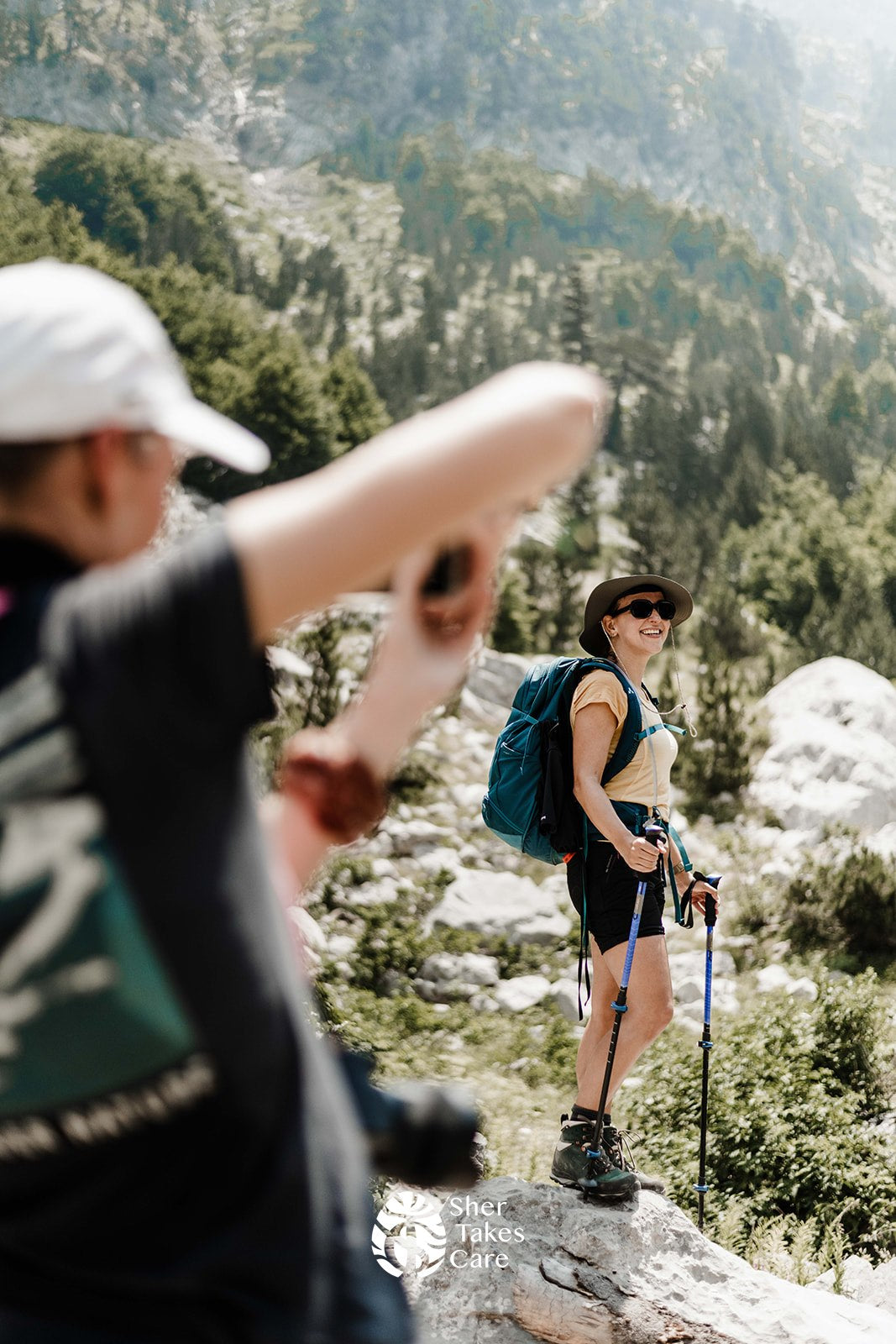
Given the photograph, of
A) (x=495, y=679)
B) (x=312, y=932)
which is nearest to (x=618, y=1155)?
(x=312, y=932)

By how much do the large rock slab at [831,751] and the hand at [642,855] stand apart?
6.51 m

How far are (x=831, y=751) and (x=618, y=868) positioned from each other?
24.9 ft

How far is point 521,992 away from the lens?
21.7ft

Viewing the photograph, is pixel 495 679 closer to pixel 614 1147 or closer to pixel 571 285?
pixel 614 1147

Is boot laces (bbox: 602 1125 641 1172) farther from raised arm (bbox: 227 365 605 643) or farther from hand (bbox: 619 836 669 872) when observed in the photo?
raised arm (bbox: 227 365 605 643)

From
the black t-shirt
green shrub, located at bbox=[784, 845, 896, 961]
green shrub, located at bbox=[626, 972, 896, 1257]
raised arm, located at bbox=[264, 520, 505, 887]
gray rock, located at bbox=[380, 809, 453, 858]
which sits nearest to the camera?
the black t-shirt

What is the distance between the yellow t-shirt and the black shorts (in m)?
0.17

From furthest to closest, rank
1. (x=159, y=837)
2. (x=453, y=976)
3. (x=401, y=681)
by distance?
(x=453, y=976) < (x=401, y=681) < (x=159, y=837)

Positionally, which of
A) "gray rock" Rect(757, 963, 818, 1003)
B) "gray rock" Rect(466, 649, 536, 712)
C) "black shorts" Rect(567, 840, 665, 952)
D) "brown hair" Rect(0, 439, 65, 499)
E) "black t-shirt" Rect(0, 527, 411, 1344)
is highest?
"brown hair" Rect(0, 439, 65, 499)

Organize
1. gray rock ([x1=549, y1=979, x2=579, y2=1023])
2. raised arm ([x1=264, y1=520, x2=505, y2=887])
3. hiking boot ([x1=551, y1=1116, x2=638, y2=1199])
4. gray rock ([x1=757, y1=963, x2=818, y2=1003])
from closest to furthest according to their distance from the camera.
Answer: raised arm ([x1=264, y1=520, x2=505, y2=887]) → hiking boot ([x1=551, y1=1116, x2=638, y2=1199]) → gray rock ([x1=757, y1=963, x2=818, y2=1003]) → gray rock ([x1=549, y1=979, x2=579, y2=1023])

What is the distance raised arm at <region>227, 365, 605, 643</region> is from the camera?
0.72 m

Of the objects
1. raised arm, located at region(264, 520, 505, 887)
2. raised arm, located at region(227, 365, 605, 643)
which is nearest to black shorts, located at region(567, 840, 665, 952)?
raised arm, located at region(264, 520, 505, 887)

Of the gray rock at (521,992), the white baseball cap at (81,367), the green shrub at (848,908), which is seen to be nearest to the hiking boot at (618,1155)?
the white baseball cap at (81,367)

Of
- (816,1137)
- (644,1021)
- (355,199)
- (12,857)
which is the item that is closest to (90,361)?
(12,857)
